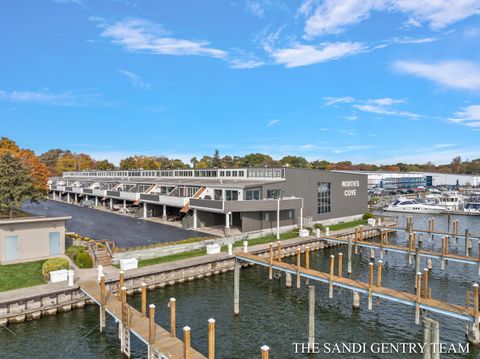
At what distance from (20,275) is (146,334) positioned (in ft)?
45.5

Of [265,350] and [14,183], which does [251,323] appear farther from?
[14,183]

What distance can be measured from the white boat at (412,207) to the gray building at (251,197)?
30.8 meters

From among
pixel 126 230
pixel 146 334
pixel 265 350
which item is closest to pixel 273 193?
pixel 126 230

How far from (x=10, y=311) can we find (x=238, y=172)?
1399 inches

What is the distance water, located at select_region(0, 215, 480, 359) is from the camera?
63.2ft

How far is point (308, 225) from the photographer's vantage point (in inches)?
1905

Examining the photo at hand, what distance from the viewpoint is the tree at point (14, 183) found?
130 ft

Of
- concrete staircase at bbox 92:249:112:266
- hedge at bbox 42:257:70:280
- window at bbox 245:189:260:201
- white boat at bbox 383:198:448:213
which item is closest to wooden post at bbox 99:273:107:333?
hedge at bbox 42:257:70:280

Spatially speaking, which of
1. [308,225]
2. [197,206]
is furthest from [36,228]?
[308,225]

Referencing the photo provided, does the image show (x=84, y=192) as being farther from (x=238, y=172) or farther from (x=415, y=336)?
(x=415, y=336)

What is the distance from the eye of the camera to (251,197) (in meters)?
43.6

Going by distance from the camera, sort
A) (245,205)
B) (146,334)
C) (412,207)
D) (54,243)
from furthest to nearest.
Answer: (412,207), (245,205), (54,243), (146,334)

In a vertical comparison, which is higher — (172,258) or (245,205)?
(245,205)

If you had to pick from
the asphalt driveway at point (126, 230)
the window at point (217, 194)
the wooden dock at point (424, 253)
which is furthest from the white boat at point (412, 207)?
the asphalt driveway at point (126, 230)
